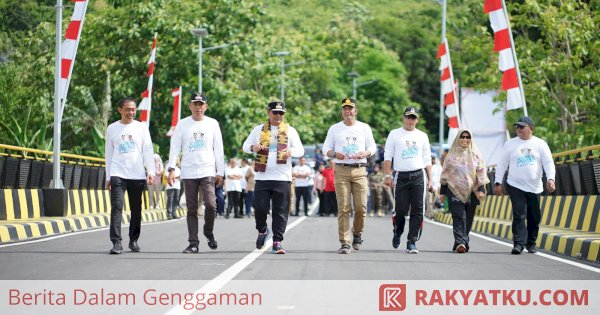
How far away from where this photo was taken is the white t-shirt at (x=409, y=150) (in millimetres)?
15789

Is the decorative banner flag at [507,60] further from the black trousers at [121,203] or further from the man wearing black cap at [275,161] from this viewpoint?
the black trousers at [121,203]

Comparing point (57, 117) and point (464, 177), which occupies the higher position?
point (57, 117)

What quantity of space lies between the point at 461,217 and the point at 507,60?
9.27m

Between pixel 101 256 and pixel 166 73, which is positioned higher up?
pixel 166 73

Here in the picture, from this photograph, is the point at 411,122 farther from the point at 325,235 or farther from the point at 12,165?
the point at 12,165

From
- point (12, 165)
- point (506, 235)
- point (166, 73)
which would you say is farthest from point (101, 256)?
point (166, 73)

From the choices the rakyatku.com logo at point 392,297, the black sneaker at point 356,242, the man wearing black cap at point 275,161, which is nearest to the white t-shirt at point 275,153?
the man wearing black cap at point 275,161

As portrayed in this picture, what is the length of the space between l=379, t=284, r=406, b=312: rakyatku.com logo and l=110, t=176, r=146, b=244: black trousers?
16.5 feet

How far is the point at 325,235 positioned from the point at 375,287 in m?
10.3

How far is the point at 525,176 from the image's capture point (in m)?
16.2

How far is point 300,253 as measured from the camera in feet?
49.5

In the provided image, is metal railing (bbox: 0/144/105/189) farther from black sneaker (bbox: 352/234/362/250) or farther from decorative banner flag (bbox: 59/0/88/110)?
black sneaker (bbox: 352/234/362/250)

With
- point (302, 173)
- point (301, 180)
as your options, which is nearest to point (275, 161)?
point (302, 173)

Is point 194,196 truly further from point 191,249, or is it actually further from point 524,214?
point 524,214
